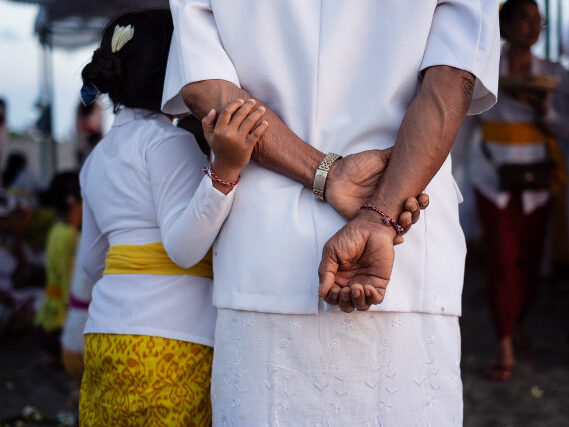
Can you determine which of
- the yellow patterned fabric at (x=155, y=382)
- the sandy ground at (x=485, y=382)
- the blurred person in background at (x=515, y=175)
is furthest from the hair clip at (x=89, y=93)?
the blurred person in background at (x=515, y=175)

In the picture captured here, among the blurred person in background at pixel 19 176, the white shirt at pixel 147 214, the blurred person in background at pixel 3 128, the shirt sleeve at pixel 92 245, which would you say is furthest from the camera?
the blurred person in background at pixel 19 176

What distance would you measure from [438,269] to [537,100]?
2.69 m

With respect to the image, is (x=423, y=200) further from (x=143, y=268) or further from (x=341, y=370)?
(x=143, y=268)

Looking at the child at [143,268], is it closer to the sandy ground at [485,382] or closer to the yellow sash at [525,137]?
the sandy ground at [485,382]

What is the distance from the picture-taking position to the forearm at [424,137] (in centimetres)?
126

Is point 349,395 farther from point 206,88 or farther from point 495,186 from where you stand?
point 495,186

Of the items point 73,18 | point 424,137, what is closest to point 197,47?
point 424,137

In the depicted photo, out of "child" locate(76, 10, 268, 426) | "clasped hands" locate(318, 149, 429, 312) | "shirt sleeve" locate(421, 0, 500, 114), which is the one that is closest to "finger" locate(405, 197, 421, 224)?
"clasped hands" locate(318, 149, 429, 312)

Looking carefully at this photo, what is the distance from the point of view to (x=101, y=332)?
1773mm

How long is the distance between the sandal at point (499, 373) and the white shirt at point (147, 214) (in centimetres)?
249

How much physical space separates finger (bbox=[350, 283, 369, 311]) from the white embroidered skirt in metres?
0.09

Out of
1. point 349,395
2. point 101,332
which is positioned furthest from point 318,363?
point 101,332

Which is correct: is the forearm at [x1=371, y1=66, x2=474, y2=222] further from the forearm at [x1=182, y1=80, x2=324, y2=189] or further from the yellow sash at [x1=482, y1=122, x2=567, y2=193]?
the yellow sash at [x1=482, y1=122, x2=567, y2=193]

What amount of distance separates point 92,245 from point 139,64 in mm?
570
